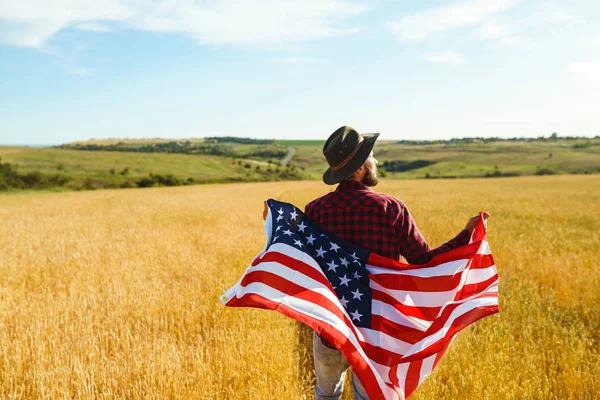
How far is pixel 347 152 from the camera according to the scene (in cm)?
274

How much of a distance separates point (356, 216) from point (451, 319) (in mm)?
1209

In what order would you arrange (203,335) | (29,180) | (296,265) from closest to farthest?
(296,265)
(203,335)
(29,180)

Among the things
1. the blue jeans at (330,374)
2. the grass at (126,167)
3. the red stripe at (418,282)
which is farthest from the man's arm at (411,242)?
the grass at (126,167)

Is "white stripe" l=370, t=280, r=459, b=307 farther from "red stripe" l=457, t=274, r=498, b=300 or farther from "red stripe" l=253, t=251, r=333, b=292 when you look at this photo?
"red stripe" l=253, t=251, r=333, b=292

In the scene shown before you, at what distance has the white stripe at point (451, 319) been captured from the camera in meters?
2.86

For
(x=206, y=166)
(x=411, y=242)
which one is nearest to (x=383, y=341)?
(x=411, y=242)

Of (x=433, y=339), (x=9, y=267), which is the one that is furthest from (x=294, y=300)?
(x=9, y=267)

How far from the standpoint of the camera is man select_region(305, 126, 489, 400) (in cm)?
272

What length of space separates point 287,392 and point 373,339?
48.0 inches

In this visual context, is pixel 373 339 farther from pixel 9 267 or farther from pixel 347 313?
pixel 9 267

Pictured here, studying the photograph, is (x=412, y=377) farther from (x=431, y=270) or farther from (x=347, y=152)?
(x=347, y=152)

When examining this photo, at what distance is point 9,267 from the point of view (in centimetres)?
795

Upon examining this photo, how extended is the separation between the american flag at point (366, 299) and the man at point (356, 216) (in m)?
0.12

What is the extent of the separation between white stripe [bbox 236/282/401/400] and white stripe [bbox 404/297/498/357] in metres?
0.32
